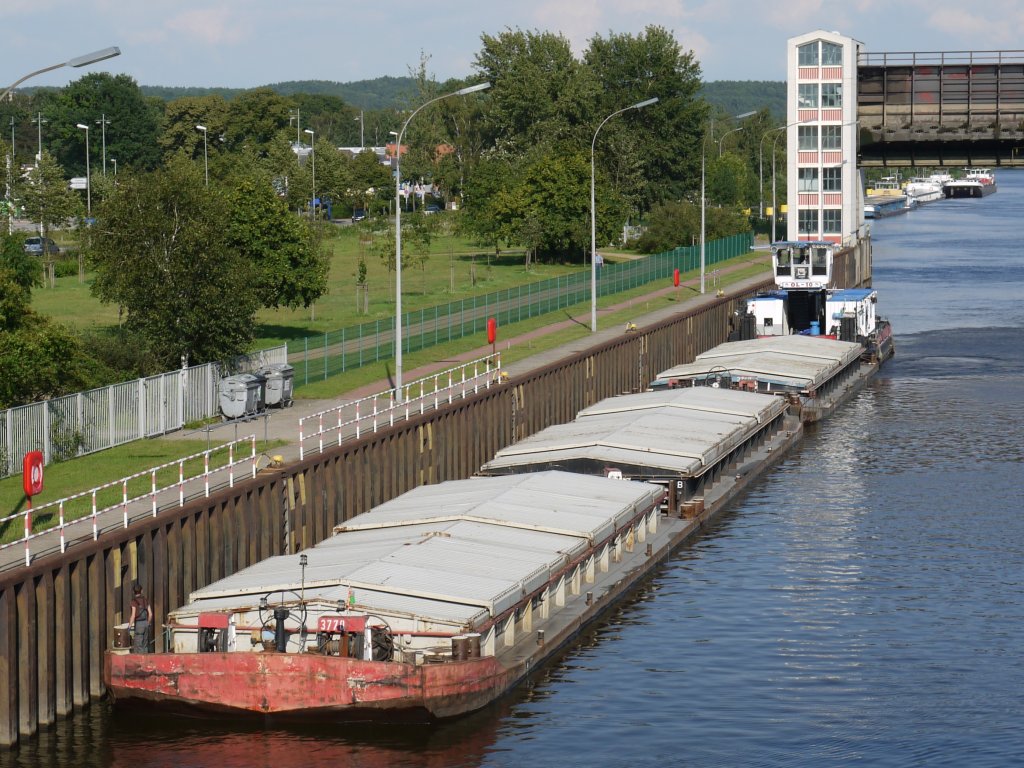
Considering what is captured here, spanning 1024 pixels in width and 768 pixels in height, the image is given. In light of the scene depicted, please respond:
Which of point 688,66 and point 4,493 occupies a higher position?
point 688,66

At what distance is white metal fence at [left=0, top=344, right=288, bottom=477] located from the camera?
48156 mm

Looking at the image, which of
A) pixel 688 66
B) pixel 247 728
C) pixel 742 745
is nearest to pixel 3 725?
pixel 247 728

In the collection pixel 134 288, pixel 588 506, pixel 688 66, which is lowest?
pixel 588 506

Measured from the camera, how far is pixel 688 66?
179 metres

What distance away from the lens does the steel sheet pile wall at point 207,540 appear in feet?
104

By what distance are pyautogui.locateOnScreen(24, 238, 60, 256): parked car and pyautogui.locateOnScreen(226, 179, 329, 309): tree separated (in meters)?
56.1

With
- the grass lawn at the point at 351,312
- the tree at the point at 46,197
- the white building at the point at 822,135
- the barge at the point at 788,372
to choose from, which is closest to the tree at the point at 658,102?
the grass lawn at the point at 351,312

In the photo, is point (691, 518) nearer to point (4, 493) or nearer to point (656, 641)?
point (656, 641)

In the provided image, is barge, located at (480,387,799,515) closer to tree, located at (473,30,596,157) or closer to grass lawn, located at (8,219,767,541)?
grass lawn, located at (8,219,767,541)

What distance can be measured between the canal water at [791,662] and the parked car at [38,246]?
8437cm

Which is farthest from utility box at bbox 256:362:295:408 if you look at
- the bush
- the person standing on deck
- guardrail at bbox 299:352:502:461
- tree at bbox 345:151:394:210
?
tree at bbox 345:151:394:210

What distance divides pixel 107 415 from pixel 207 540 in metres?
15.7

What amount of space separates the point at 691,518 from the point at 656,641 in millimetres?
11863

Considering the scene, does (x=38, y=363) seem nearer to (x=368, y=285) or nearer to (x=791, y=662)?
(x=791, y=662)
